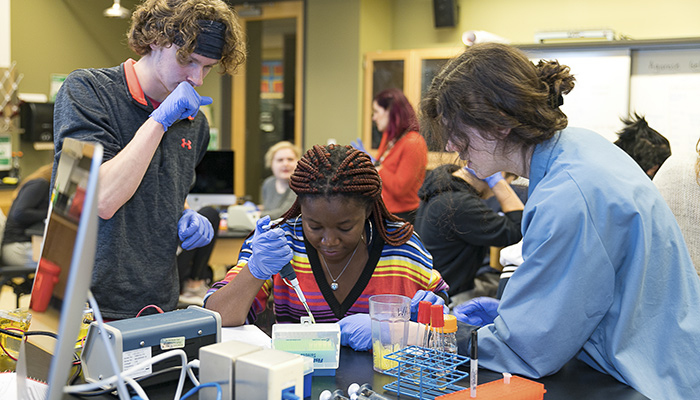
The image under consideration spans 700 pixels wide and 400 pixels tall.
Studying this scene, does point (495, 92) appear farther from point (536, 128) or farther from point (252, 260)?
point (252, 260)

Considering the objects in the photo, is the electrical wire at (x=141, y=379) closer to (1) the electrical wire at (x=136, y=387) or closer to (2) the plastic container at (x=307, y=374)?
(1) the electrical wire at (x=136, y=387)

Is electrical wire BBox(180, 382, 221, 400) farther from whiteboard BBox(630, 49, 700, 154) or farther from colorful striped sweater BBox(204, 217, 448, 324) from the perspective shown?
whiteboard BBox(630, 49, 700, 154)

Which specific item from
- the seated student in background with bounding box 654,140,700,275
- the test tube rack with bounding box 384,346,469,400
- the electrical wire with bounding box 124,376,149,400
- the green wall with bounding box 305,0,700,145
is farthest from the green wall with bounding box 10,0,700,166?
the electrical wire with bounding box 124,376,149,400

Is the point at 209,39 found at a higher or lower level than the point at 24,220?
higher

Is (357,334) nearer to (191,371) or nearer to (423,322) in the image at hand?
(423,322)

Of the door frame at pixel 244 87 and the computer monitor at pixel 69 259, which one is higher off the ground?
the door frame at pixel 244 87

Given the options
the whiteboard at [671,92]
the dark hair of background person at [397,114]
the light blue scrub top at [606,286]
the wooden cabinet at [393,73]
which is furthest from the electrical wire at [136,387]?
the wooden cabinet at [393,73]

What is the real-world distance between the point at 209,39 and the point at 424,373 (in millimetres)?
999

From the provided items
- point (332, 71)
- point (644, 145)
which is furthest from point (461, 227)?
point (332, 71)

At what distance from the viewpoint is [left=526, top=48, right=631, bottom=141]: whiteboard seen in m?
4.61

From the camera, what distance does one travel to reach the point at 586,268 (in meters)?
1.05

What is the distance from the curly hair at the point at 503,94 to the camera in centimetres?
117

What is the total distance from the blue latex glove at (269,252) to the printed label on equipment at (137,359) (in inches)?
17.0

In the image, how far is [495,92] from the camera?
1.17 meters
